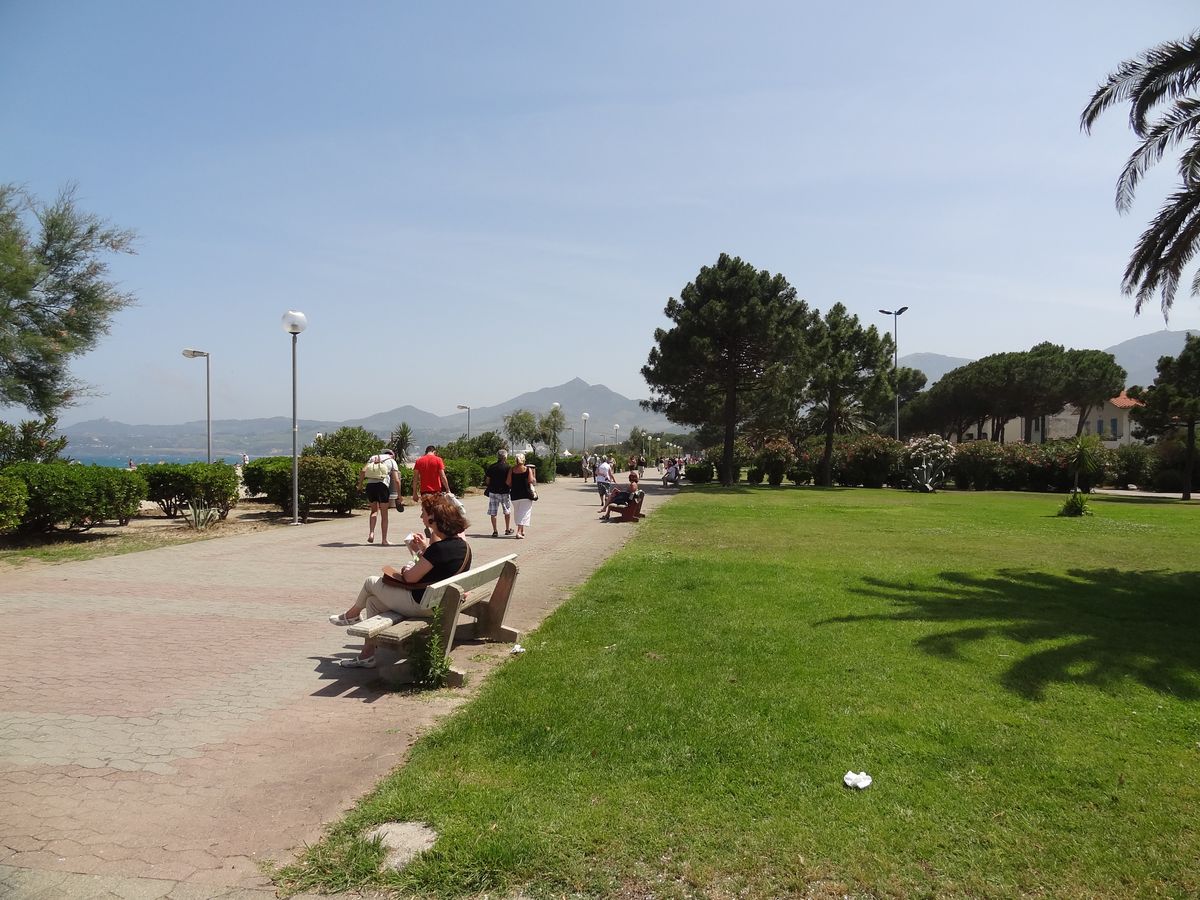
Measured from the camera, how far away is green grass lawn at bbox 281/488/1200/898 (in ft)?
9.29

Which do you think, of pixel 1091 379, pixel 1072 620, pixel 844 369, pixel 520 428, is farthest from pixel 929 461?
pixel 520 428

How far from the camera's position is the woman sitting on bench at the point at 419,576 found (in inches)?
213

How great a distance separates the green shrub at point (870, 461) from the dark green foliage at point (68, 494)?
3394 cm

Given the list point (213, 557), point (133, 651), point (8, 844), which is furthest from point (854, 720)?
point (213, 557)

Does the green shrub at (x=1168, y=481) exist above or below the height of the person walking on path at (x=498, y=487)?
below

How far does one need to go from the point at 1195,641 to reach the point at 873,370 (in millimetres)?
38204

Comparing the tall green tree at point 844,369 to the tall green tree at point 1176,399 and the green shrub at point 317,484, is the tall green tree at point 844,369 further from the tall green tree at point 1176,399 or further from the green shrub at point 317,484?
the green shrub at point 317,484

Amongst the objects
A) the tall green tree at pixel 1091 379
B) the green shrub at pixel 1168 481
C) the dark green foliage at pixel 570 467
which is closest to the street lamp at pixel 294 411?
the dark green foliage at pixel 570 467

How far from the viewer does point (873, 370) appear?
140ft

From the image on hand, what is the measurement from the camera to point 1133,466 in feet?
129

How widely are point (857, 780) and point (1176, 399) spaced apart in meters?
33.9

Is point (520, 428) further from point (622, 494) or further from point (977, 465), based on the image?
point (622, 494)

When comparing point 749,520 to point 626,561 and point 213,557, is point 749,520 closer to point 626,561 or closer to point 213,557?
point 626,561

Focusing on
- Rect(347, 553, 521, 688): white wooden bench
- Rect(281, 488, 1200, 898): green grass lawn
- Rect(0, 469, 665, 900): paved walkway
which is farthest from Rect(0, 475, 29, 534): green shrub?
Rect(281, 488, 1200, 898): green grass lawn
